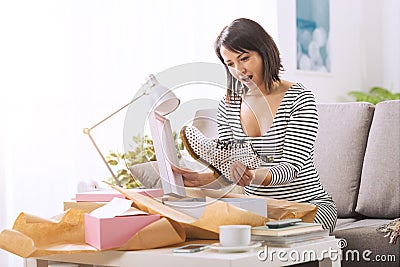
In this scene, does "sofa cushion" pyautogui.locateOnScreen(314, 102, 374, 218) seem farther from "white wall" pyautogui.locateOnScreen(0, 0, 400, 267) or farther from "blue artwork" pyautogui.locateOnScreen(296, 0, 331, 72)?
"blue artwork" pyautogui.locateOnScreen(296, 0, 331, 72)

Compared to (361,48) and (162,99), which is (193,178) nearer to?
(162,99)

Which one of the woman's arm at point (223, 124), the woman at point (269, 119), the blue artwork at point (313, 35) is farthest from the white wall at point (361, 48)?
the woman's arm at point (223, 124)

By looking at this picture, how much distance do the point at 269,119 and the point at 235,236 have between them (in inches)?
29.9

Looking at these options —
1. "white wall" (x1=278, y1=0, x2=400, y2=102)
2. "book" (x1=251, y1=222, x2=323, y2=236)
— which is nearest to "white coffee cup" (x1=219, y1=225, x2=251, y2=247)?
"book" (x1=251, y1=222, x2=323, y2=236)

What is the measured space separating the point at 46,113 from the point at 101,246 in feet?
5.50

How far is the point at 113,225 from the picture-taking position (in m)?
1.88

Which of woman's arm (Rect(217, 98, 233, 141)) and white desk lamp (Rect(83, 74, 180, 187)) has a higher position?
white desk lamp (Rect(83, 74, 180, 187))

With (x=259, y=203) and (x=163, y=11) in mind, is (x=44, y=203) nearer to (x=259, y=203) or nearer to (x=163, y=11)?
(x=163, y=11)

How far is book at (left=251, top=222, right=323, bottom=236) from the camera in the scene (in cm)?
183

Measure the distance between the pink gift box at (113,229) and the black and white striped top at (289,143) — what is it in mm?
568

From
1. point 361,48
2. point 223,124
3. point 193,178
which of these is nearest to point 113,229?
point 193,178

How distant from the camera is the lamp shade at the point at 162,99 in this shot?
204 cm

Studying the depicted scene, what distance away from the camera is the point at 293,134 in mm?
2465

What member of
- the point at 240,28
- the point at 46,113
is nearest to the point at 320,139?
the point at 240,28
